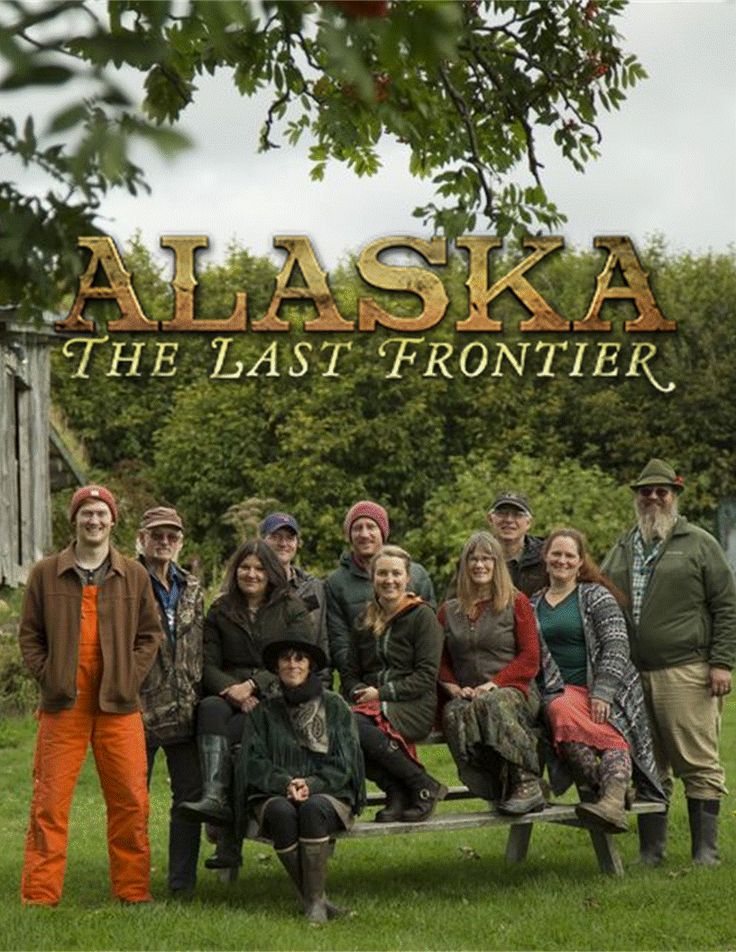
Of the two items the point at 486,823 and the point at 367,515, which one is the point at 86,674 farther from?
the point at 486,823

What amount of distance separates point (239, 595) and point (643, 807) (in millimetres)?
2197

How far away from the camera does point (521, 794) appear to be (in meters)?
7.97

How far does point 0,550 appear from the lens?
687 inches

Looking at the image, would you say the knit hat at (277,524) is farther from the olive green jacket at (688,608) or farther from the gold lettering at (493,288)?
the gold lettering at (493,288)

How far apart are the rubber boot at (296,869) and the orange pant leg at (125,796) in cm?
68

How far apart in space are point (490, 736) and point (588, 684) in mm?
725

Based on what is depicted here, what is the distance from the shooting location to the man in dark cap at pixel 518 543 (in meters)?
8.54

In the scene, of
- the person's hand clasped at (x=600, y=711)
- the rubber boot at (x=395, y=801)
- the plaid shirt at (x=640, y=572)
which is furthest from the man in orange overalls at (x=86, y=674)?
the plaid shirt at (x=640, y=572)

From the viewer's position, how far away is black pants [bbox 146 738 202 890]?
782cm

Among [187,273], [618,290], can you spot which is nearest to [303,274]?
[187,273]

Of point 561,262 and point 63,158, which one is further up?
point 561,262

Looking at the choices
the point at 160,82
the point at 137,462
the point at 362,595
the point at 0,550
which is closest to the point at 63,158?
the point at 160,82

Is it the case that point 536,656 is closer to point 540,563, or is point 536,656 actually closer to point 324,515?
point 540,563

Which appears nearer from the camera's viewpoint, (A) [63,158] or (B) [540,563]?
(A) [63,158]
